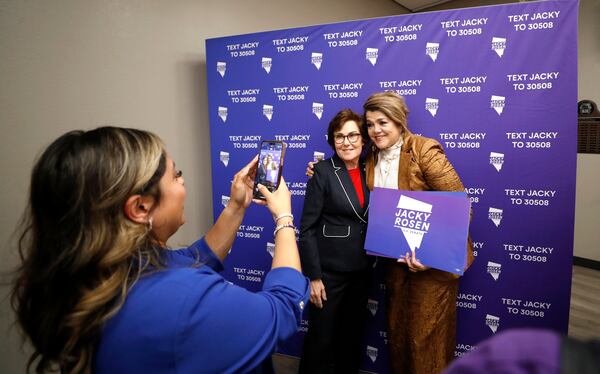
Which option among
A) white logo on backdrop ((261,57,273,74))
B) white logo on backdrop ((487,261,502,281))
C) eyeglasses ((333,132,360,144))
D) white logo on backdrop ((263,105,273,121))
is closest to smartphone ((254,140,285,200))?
eyeglasses ((333,132,360,144))

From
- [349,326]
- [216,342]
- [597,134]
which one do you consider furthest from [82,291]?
[597,134]

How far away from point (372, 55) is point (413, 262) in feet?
4.87

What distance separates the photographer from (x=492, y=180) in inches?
86.4

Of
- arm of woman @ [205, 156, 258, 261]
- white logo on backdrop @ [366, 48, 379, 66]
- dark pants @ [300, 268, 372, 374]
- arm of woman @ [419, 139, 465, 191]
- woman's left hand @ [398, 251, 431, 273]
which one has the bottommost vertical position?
dark pants @ [300, 268, 372, 374]

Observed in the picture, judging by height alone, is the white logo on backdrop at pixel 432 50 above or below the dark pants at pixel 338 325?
above

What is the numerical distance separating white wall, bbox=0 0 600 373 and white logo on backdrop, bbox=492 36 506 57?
2101 millimetres

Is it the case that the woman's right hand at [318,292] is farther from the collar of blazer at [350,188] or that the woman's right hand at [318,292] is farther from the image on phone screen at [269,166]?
the image on phone screen at [269,166]

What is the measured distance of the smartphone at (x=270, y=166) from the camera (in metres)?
1.26

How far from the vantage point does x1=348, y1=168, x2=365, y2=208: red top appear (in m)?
1.99

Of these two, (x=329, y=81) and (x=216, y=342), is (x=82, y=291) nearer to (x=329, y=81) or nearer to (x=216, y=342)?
(x=216, y=342)

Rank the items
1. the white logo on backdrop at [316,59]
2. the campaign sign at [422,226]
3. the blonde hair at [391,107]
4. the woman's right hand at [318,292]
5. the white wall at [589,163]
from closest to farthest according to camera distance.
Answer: the campaign sign at [422,226] → the blonde hair at [391,107] → the woman's right hand at [318,292] → the white logo on backdrop at [316,59] → the white wall at [589,163]

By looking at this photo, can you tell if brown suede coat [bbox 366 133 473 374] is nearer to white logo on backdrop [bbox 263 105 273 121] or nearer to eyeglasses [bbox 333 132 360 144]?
eyeglasses [bbox 333 132 360 144]

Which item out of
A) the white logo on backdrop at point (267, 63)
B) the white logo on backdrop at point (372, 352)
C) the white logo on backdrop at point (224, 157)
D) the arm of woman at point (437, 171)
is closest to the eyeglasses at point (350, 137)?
the arm of woman at point (437, 171)

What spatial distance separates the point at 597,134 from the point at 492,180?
1.62m
